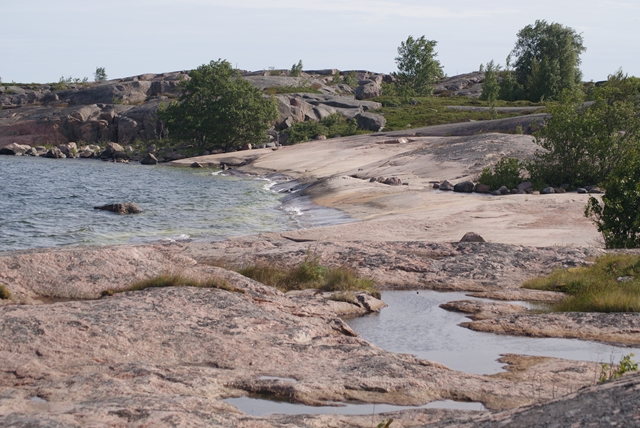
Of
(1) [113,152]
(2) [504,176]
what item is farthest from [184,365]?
(1) [113,152]

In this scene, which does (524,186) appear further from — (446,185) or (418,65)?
(418,65)

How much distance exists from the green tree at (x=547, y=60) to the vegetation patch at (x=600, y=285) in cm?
7701

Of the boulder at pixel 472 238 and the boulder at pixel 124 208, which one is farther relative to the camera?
the boulder at pixel 124 208

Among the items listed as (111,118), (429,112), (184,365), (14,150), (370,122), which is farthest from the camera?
(111,118)

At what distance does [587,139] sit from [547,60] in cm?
6254

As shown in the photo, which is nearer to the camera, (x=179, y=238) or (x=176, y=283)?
(x=176, y=283)

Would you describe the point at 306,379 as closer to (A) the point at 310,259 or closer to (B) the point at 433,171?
(A) the point at 310,259

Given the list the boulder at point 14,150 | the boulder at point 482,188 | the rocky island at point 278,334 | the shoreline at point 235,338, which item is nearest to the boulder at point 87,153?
the boulder at point 14,150

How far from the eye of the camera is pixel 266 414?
22.3 feet

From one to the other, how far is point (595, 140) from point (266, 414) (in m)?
27.3

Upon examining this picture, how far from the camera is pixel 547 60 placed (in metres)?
88.9

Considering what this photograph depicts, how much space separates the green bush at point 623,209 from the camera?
681 inches

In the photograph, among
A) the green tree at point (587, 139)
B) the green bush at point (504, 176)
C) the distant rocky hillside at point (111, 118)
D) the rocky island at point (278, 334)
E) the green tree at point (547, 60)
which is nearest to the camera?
the rocky island at point (278, 334)

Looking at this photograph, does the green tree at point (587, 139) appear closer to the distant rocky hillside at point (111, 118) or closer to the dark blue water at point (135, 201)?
the dark blue water at point (135, 201)
